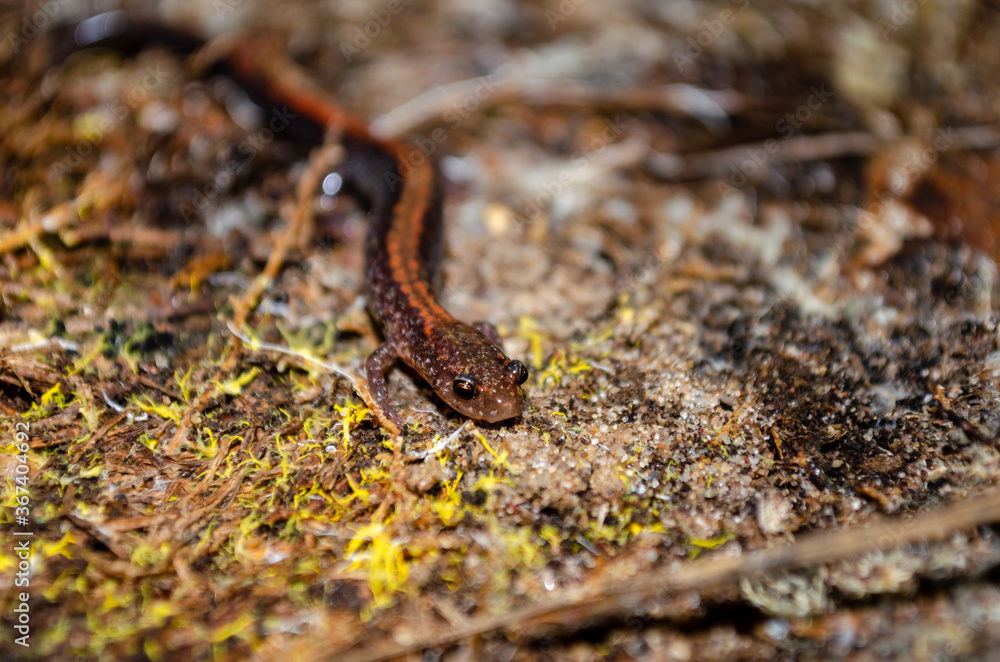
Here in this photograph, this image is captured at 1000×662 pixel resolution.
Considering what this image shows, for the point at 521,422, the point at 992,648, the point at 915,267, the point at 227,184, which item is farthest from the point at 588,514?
the point at 227,184

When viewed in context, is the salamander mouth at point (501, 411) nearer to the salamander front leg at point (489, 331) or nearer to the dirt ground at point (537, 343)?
the dirt ground at point (537, 343)

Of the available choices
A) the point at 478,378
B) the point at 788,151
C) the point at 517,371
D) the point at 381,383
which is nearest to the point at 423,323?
the point at 381,383

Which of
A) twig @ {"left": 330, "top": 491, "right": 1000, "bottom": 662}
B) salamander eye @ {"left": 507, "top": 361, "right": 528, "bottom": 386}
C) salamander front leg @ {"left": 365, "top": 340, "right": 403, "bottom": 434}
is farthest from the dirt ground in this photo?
salamander eye @ {"left": 507, "top": 361, "right": 528, "bottom": 386}

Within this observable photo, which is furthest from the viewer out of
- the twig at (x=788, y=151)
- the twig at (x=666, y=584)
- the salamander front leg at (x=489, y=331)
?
the twig at (x=788, y=151)

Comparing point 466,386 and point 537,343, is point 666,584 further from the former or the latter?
point 537,343

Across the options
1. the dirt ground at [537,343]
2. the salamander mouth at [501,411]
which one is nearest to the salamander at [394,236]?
the salamander mouth at [501,411]

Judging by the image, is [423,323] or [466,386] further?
[423,323]

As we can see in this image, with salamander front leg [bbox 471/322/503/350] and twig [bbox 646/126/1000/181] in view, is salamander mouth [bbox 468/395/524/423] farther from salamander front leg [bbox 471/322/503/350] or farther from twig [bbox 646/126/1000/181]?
twig [bbox 646/126/1000/181]
